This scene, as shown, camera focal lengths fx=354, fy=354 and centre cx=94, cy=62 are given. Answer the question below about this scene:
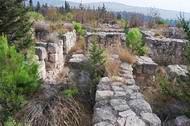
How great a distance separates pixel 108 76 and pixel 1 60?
2254mm

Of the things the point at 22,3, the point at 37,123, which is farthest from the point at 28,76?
the point at 22,3

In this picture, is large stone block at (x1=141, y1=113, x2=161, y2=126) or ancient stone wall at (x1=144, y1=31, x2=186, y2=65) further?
ancient stone wall at (x1=144, y1=31, x2=186, y2=65)

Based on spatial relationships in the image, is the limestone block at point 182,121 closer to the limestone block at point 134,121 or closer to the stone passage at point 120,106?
the stone passage at point 120,106

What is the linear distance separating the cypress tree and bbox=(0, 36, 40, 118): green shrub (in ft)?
8.63

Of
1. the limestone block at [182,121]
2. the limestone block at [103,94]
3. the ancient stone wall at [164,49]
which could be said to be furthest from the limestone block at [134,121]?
the ancient stone wall at [164,49]

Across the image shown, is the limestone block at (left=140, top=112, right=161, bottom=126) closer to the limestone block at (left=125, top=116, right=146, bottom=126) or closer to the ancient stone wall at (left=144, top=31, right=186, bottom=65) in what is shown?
the limestone block at (left=125, top=116, right=146, bottom=126)

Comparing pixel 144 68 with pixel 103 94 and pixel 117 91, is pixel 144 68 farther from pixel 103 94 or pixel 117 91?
pixel 103 94

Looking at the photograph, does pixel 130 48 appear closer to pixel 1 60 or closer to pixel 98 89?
pixel 98 89

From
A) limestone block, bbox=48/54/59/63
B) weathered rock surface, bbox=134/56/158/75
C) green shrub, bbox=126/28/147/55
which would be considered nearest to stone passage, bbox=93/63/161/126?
weathered rock surface, bbox=134/56/158/75

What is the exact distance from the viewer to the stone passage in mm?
4395

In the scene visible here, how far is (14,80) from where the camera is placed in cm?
477

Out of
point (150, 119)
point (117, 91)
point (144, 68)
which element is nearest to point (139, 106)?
point (150, 119)

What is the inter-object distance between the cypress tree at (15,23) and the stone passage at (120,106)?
8.89 feet

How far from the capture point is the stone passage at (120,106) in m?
4.39
